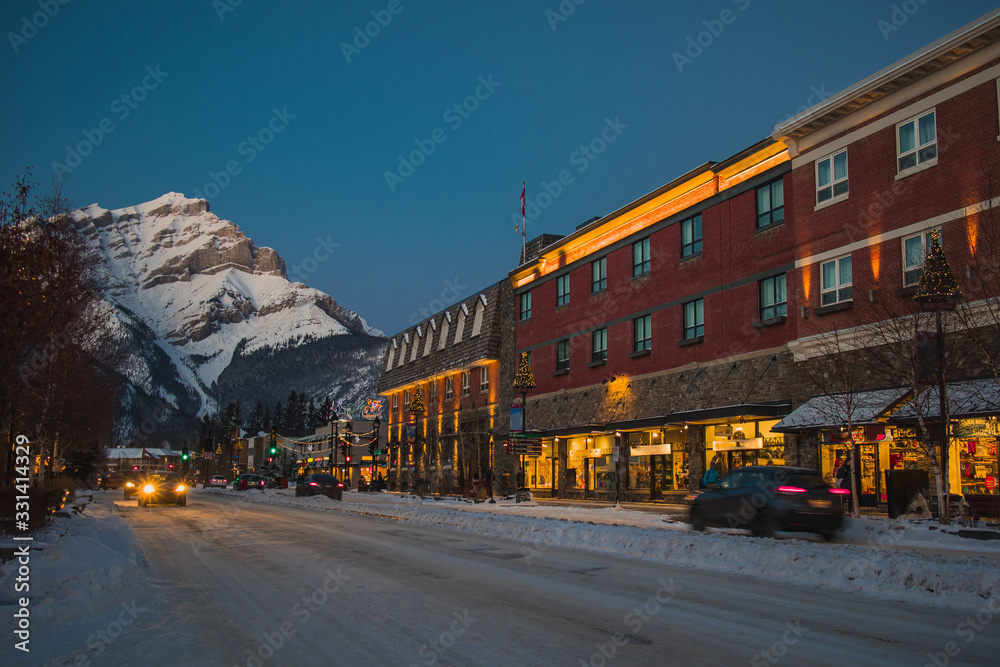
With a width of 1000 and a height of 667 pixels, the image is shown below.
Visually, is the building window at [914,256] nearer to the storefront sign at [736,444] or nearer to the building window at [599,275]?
the storefront sign at [736,444]

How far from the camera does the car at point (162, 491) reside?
35688 mm

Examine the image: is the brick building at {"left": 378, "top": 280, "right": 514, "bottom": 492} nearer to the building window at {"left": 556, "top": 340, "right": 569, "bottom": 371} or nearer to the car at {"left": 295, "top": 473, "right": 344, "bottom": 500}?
the car at {"left": 295, "top": 473, "right": 344, "bottom": 500}

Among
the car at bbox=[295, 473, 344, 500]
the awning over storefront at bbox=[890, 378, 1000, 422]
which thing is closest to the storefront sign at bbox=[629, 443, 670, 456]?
the awning over storefront at bbox=[890, 378, 1000, 422]

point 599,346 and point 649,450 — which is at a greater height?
point 599,346

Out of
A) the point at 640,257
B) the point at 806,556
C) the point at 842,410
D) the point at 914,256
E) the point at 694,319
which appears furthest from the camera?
the point at 640,257

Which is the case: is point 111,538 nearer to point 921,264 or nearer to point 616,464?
point 921,264

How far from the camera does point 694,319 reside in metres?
34.6

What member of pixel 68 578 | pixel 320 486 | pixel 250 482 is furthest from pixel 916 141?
pixel 250 482

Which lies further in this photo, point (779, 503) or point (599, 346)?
point (599, 346)

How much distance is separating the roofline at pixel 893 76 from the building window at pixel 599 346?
14.7 metres

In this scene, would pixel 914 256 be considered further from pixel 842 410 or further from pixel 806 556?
pixel 806 556

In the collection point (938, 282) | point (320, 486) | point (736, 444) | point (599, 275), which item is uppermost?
point (599, 275)

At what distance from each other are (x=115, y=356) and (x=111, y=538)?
95.9ft

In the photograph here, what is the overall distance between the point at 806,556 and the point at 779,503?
15.8 ft
